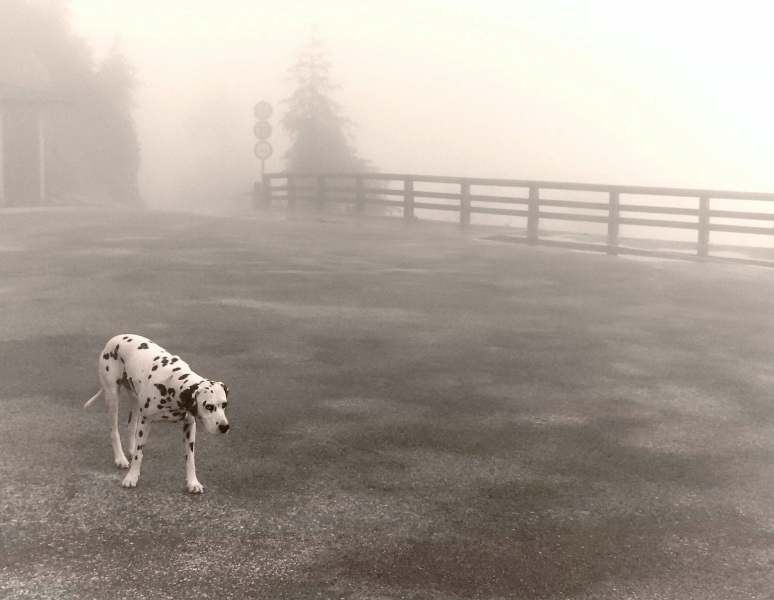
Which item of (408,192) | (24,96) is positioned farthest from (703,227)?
(24,96)

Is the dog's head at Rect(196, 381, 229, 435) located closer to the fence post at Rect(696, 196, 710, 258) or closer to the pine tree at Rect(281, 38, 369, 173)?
the fence post at Rect(696, 196, 710, 258)

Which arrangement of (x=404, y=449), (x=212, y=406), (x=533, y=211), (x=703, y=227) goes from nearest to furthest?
(x=212, y=406) < (x=404, y=449) < (x=703, y=227) < (x=533, y=211)

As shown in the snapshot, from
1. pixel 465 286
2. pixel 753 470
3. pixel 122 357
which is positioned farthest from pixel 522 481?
pixel 465 286

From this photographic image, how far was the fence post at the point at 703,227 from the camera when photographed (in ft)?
64.1

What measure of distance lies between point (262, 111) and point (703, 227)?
1983 cm

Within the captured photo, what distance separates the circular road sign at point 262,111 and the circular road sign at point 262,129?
176 mm

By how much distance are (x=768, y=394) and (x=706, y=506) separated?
319 centimetres

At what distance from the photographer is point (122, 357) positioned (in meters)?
5.90

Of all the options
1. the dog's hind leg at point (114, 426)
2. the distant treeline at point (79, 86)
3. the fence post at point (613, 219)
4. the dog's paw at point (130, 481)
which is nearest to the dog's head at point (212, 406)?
the dog's paw at point (130, 481)

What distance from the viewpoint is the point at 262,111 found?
35719mm

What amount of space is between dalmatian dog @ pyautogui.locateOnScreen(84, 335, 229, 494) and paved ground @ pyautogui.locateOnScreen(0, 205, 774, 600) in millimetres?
267

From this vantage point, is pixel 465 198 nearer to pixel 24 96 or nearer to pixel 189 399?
pixel 24 96

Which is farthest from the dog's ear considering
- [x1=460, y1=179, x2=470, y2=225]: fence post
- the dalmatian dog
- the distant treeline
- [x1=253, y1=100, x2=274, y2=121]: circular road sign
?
the distant treeline

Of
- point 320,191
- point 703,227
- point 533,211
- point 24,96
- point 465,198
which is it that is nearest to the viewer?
point 703,227
